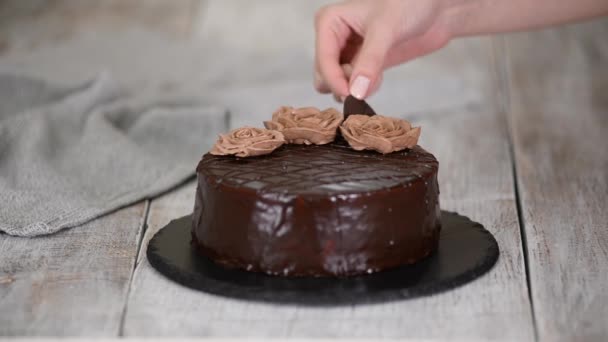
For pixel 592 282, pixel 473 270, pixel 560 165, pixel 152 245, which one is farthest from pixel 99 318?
pixel 560 165

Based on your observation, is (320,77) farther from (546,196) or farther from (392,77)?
(392,77)

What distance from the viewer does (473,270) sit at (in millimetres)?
1649

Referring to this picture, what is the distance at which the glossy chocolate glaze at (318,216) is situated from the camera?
1596 millimetres

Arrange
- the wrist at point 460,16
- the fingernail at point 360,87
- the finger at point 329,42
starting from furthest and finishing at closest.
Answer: the wrist at point 460,16 → the finger at point 329,42 → the fingernail at point 360,87

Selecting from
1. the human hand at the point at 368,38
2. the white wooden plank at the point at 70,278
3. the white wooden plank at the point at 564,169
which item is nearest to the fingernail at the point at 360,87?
the human hand at the point at 368,38

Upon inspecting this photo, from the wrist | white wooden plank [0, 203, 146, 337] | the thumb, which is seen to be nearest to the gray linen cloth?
white wooden plank [0, 203, 146, 337]

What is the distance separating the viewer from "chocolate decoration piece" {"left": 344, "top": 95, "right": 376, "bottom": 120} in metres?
2.03

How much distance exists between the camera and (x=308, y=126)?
1887 millimetres

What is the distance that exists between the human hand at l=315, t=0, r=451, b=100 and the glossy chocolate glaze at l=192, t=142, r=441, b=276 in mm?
359

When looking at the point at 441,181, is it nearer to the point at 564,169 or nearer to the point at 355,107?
the point at 564,169

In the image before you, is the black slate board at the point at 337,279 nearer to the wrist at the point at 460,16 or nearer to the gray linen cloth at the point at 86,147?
the gray linen cloth at the point at 86,147

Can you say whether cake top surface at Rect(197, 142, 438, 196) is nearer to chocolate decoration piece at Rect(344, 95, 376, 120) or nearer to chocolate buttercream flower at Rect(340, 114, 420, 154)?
chocolate buttercream flower at Rect(340, 114, 420, 154)

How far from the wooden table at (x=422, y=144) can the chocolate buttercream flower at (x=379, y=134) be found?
30 cm

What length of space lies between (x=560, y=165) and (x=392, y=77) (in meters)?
1.00
